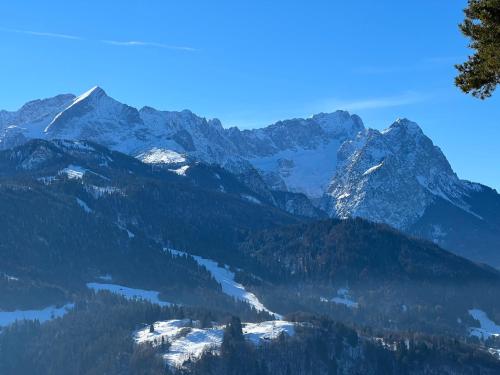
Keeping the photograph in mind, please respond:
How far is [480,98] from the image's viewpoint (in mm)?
41375

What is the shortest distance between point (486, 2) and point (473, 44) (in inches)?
105

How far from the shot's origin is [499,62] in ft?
128

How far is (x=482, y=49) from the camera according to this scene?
39.8 m

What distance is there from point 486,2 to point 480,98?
430 cm

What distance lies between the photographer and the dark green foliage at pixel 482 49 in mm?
38656

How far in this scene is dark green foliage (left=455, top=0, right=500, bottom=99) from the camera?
38656mm

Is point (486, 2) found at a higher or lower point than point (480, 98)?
higher

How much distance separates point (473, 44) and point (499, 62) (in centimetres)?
211

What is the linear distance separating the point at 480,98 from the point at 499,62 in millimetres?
2504

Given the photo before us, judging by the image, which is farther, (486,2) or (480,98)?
(480,98)

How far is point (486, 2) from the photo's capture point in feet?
127

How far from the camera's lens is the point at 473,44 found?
41.0 metres
